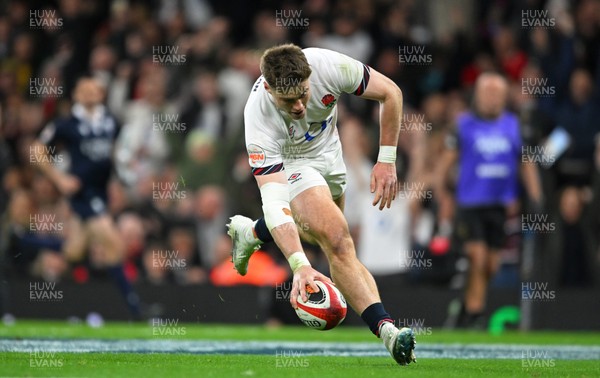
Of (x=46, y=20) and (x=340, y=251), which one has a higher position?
(x=46, y=20)

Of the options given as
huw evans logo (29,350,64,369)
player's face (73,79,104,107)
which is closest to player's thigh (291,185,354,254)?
huw evans logo (29,350,64,369)

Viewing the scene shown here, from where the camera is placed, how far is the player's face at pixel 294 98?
766 cm

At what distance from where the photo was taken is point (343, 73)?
324 inches

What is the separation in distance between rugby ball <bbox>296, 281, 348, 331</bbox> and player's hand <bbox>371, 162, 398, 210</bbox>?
876mm

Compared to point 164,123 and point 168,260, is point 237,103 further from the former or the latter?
point 168,260

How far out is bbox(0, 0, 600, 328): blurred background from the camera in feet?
46.3

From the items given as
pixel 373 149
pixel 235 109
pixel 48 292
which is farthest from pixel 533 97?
pixel 48 292

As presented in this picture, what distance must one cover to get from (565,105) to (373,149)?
101 inches

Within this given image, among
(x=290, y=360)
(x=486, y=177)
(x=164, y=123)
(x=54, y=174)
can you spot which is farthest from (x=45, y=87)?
(x=290, y=360)

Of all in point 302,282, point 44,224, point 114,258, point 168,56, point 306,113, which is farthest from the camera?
point 168,56

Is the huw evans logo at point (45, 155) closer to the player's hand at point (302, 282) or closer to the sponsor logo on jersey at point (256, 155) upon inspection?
the sponsor logo on jersey at point (256, 155)

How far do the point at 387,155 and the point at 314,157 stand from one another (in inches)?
27.1

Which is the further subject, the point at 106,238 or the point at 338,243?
the point at 106,238

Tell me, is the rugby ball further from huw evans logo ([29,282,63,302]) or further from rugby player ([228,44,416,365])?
huw evans logo ([29,282,63,302])
